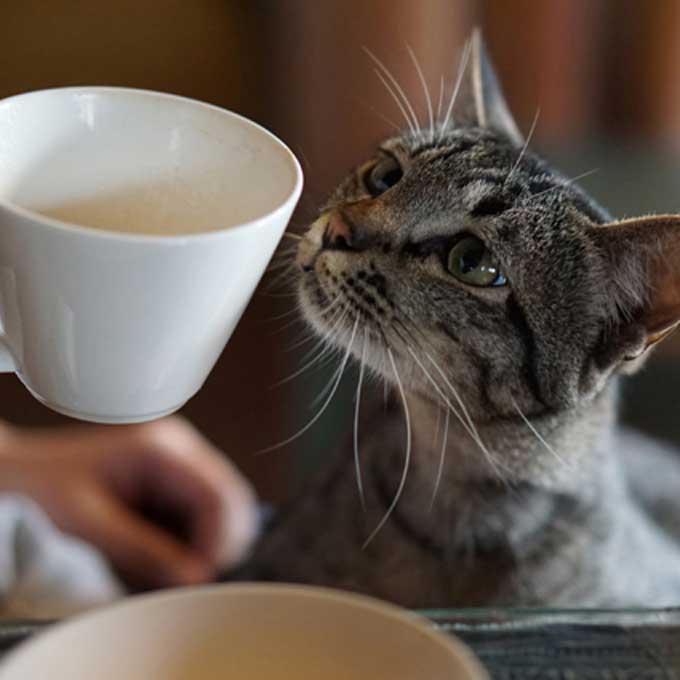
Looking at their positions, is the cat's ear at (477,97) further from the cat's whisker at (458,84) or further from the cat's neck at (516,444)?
the cat's neck at (516,444)

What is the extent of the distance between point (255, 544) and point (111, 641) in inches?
18.8

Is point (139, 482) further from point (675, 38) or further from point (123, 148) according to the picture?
point (675, 38)

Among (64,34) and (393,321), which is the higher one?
(393,321)

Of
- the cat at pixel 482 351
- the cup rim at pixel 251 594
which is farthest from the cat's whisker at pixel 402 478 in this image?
the cup rim at pixel 251 594

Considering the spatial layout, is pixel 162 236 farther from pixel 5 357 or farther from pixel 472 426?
pixel 472 426

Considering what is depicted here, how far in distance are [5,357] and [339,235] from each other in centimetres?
20

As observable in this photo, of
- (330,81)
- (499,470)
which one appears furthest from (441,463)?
(330,81)

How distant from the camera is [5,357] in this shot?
17.3 inches

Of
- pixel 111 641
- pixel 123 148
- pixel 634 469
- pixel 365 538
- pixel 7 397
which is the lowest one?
pixel 634 469

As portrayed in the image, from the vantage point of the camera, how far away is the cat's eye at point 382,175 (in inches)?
24.7

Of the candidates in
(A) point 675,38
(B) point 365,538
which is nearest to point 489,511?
(B) point 365,538

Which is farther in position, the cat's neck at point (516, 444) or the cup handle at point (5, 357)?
the cat's neck at point (516, 444)

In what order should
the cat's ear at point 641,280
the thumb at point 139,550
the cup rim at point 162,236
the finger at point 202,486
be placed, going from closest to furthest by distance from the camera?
1. the cup rim at point 162,236
2. the cat's ear at point 641,280
3. the thumb at point 139,550
4. the finger at point 202,486

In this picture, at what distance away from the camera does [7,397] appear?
2.28 ft
